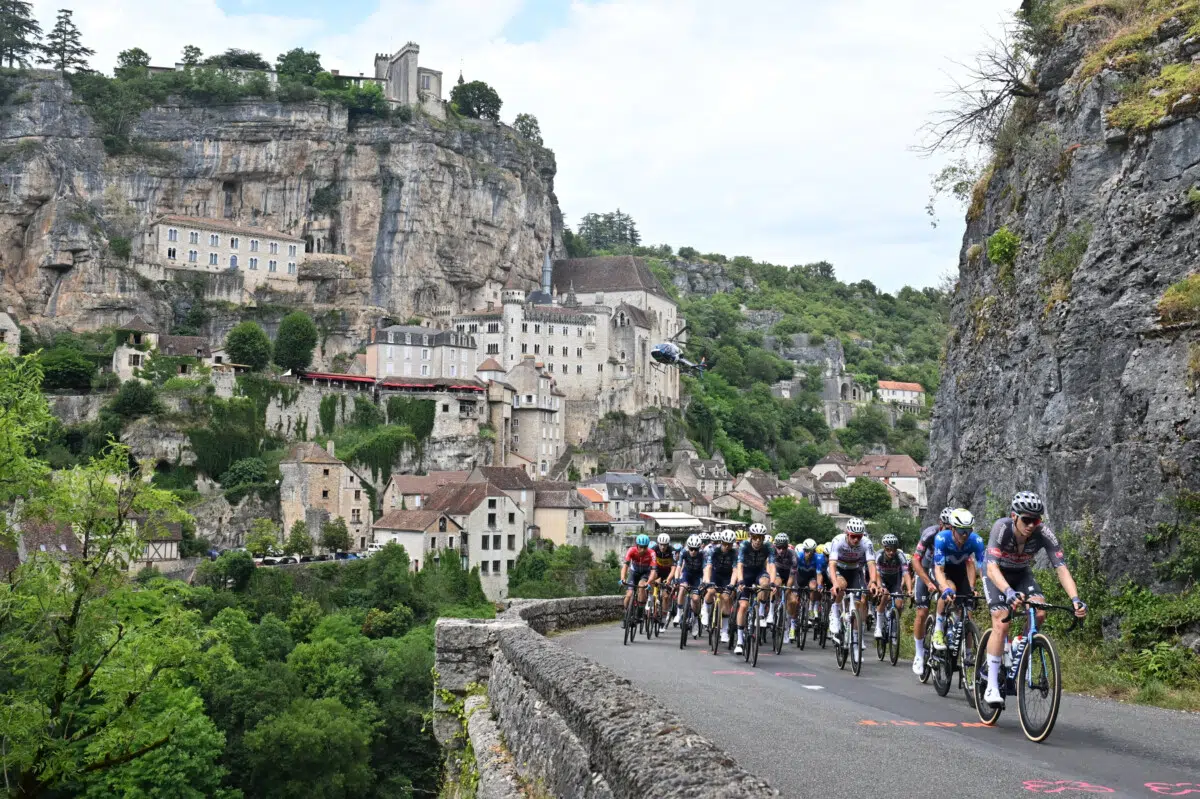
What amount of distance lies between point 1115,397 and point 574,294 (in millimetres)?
102571

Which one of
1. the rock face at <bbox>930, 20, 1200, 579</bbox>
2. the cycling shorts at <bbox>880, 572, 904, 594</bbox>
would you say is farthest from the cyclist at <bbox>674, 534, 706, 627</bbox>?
the rock face at <bbox>930, 20, 1200, 579</bbox>

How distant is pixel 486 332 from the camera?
9975 centimetres

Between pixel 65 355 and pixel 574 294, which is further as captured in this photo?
pixel 574 294

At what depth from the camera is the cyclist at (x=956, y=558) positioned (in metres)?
10.6

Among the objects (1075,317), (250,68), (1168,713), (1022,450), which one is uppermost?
(250,68)

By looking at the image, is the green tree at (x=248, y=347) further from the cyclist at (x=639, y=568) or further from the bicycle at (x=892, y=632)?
the bicycle at (x=892, y=632)

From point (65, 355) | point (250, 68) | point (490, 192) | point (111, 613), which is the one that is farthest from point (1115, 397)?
point (250, 68)

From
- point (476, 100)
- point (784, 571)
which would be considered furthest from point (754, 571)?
point (476, 100)

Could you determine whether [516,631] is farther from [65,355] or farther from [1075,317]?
[65,355]

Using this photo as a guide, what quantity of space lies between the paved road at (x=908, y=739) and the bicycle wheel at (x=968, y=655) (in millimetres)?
231

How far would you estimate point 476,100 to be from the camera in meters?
121

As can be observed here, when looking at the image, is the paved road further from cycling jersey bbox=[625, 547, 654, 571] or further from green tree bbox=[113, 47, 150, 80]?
green tree bbox=[113, 47, 150, 80]

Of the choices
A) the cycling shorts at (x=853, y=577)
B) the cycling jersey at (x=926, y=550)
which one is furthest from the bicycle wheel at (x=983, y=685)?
the cycling shorts at (x=853, y=577)

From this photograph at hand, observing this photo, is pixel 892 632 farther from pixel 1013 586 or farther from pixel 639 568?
pixel 1013 586
